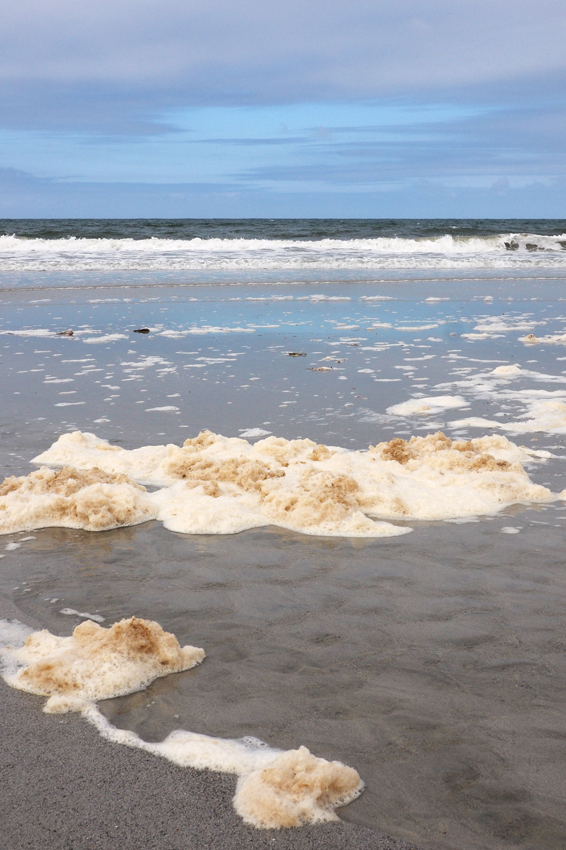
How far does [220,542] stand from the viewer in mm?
4266

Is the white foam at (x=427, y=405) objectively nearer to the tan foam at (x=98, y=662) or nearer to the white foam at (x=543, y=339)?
the white foam at (x=543, y=339)

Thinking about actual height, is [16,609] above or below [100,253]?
below

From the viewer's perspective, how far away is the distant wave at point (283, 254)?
999 inches

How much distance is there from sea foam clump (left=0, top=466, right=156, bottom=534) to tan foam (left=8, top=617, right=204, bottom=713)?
1463 mm

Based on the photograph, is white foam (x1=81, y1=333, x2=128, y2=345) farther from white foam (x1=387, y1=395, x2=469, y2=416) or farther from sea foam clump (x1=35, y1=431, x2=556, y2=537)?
white foam (x1=387, y1=395, x2=469, y2=416)

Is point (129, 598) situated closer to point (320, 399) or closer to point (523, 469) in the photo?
point (523, 469)

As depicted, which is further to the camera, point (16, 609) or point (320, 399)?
point (320, 399)

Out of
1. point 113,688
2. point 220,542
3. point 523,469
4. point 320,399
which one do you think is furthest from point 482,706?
point 320,399

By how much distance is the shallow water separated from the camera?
2.34m

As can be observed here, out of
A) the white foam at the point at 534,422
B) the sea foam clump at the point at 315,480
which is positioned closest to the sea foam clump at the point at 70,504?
the sea foam clump at the point at 315,480

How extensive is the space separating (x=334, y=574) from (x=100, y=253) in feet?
95.5

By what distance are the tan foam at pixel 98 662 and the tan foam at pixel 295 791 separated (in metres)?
0.72

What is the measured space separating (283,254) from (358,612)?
2770 cm

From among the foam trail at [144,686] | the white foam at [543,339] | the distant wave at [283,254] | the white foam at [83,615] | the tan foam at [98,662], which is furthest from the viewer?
the distant wave at [283,254]
